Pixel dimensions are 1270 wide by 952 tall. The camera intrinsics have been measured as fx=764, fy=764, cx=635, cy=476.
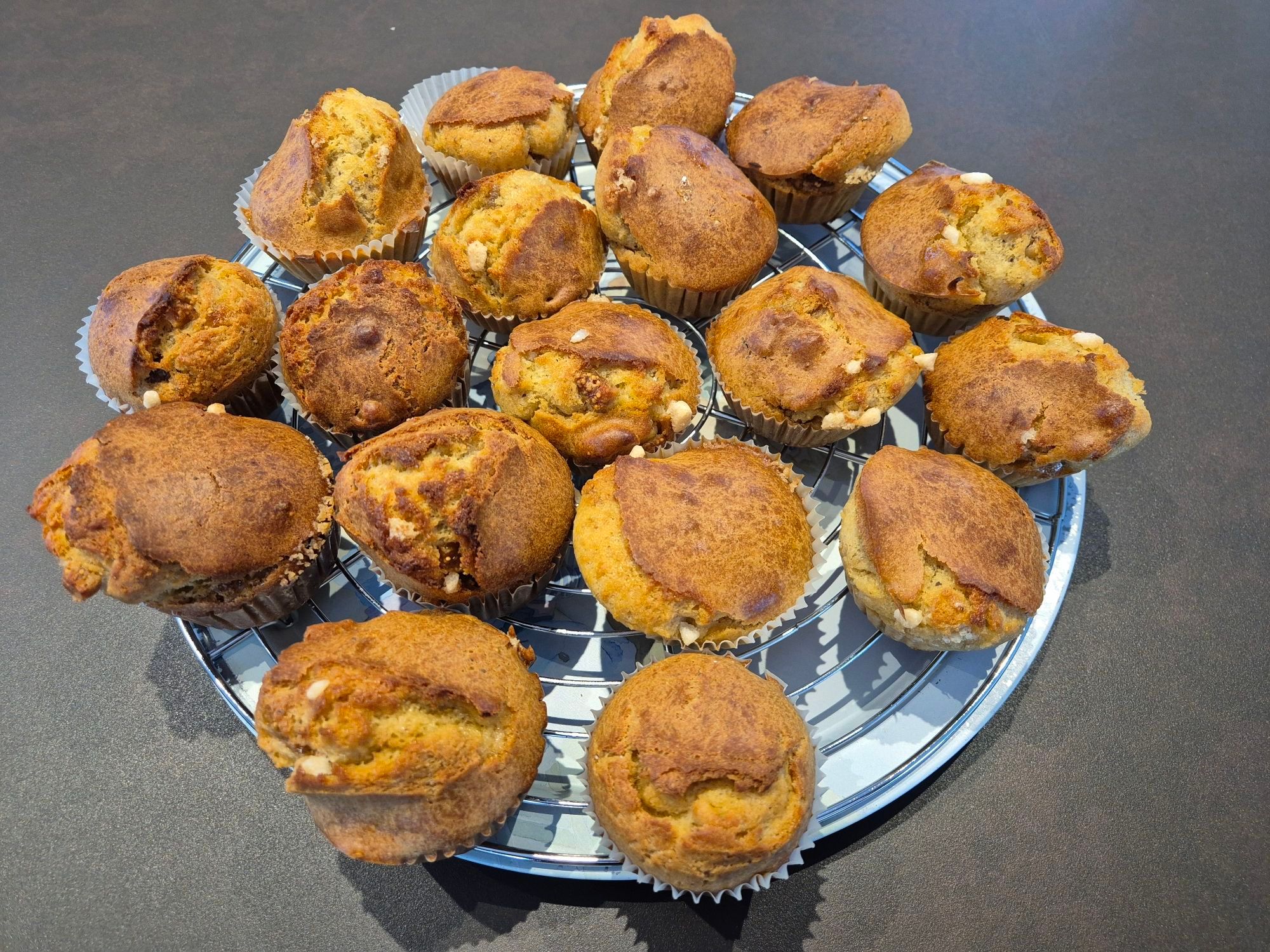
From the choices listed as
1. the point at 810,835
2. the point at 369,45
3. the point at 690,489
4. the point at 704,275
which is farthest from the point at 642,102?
the point at 810,835

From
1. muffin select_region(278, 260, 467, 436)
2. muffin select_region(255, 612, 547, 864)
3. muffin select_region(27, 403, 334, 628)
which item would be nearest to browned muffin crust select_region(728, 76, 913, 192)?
muffin select_region(278, 260, 467, 436)

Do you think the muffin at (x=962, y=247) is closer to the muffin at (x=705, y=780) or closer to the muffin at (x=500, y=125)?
the muffin at (x=500, y=125)

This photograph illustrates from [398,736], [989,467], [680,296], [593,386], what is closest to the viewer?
[398,736]

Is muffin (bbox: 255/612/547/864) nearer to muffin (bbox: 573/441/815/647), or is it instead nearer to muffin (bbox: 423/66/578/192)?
muffin (bbox: 573/441/815/647)

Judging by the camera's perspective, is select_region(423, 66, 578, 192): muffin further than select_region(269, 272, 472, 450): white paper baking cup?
Yes

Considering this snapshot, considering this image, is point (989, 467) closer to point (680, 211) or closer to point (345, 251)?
point (680, 211)

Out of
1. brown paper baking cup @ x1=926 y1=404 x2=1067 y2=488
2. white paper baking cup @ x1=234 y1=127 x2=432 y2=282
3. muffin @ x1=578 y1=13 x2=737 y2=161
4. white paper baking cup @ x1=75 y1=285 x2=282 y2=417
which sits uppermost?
muffin @ x1=578 y1=13 x2=737 y2=161

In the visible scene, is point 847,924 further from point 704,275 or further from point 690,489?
point 704,275

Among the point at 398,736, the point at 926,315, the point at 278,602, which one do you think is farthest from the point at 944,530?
the point at 278,602
